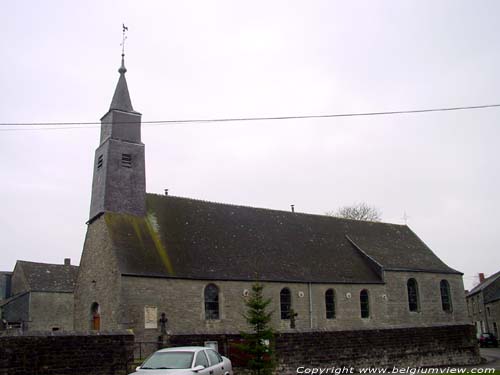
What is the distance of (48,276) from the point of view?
139ft

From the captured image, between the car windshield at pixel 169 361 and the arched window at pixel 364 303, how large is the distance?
64.5 ft

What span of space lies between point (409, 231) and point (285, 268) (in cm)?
1396

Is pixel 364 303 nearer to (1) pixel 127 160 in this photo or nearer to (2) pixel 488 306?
(1) pixel 127 160

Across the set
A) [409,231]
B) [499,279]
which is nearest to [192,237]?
[409,231]

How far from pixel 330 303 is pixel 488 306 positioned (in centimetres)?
2527

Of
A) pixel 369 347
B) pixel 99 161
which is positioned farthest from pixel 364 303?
pixel 99 161

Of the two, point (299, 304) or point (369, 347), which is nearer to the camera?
point (369, 347)

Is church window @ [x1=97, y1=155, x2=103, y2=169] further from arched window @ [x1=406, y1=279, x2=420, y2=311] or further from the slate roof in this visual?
arched window @ [x1=406, y1=279, x2=420, y2=311]

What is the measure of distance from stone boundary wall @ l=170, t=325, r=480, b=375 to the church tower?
420 inches

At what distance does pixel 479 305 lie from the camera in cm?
4984

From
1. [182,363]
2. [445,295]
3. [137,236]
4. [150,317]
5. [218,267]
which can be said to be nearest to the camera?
[182,363]

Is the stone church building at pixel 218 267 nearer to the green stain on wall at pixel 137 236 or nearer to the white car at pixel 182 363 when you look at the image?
the green stain on wall at pixel 137 236

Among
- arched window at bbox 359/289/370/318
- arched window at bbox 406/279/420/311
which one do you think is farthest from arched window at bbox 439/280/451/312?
arched window at bbox 359/289/370/318

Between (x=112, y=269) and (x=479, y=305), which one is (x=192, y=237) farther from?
(x=479, y=305)
